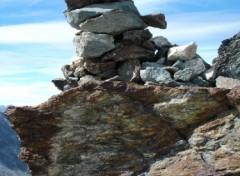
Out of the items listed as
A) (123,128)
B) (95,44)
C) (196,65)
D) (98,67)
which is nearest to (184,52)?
(196,65)

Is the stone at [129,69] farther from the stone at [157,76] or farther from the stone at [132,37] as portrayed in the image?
the stone at [132,37]

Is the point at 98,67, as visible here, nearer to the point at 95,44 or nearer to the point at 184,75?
the point at 95,44

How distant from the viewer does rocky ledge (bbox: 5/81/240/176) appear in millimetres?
21089

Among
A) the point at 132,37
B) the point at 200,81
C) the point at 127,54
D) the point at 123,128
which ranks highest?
the point at 132,37

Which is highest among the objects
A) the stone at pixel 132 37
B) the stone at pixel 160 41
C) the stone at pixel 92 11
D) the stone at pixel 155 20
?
the stone at pixel 92 11

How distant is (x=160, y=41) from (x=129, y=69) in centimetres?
377

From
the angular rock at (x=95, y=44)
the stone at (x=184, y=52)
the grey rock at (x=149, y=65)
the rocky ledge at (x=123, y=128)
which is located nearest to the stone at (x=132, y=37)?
the angular rock at (x=95, y=44)

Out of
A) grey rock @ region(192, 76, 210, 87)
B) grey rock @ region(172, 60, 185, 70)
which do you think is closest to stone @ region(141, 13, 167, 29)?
grey rock @ region(172, 60, 185, 70)

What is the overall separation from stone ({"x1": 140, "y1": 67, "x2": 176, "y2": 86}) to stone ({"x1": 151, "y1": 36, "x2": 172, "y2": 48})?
422 centimetres

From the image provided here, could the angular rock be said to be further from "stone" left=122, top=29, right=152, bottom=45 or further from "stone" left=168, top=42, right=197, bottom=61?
"stone" left=168, top=42, right=197, bottom=61

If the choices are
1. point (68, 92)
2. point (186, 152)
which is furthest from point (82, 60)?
point (186, 152)

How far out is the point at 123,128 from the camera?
22.7 m

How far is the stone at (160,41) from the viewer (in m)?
29.4

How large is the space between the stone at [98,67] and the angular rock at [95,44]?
0.57 meters
